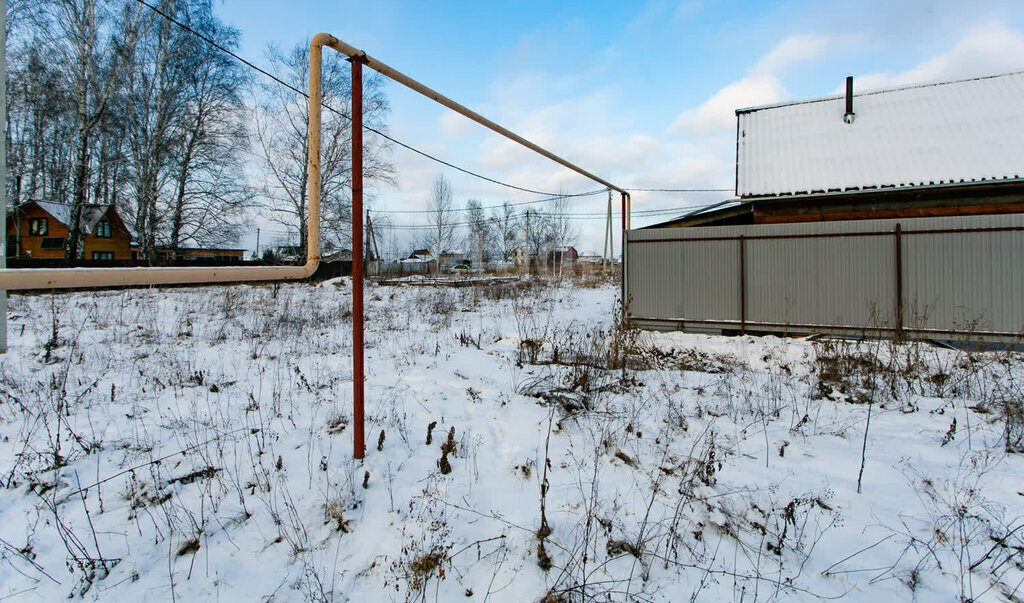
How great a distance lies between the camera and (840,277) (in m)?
7.28

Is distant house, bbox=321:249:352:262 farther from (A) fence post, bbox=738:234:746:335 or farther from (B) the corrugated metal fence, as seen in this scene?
(A) fence post, bbox=738:234:746:335

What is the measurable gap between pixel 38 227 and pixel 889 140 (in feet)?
137

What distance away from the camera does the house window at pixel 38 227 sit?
88.3ft

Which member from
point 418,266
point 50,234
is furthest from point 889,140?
point 418,266

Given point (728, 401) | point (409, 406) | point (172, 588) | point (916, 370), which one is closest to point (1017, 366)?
point (916, 370)

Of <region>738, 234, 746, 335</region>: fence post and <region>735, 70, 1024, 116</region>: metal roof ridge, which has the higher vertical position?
<region>735, 70, 1024, 116</region>: metal roof ridge

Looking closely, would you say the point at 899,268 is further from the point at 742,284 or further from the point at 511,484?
the point at 511,484

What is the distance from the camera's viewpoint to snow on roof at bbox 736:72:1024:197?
8.75m

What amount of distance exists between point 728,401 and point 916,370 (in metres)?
2.71

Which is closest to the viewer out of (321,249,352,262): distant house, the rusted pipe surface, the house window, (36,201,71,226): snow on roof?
the rusted pipe surface

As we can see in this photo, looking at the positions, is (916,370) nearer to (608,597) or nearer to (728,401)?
(728,401)

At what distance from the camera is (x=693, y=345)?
23.4 ft

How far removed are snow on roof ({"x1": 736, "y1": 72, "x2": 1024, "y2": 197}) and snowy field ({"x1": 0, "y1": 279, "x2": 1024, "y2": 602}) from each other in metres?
5.36

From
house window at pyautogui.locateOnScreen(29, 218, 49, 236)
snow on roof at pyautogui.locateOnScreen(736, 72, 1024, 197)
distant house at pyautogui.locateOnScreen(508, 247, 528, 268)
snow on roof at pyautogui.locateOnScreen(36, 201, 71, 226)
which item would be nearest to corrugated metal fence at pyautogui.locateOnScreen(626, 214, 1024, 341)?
snow on roof at pyautogui.locateOnScreen(736, 72, 1024, 197)
